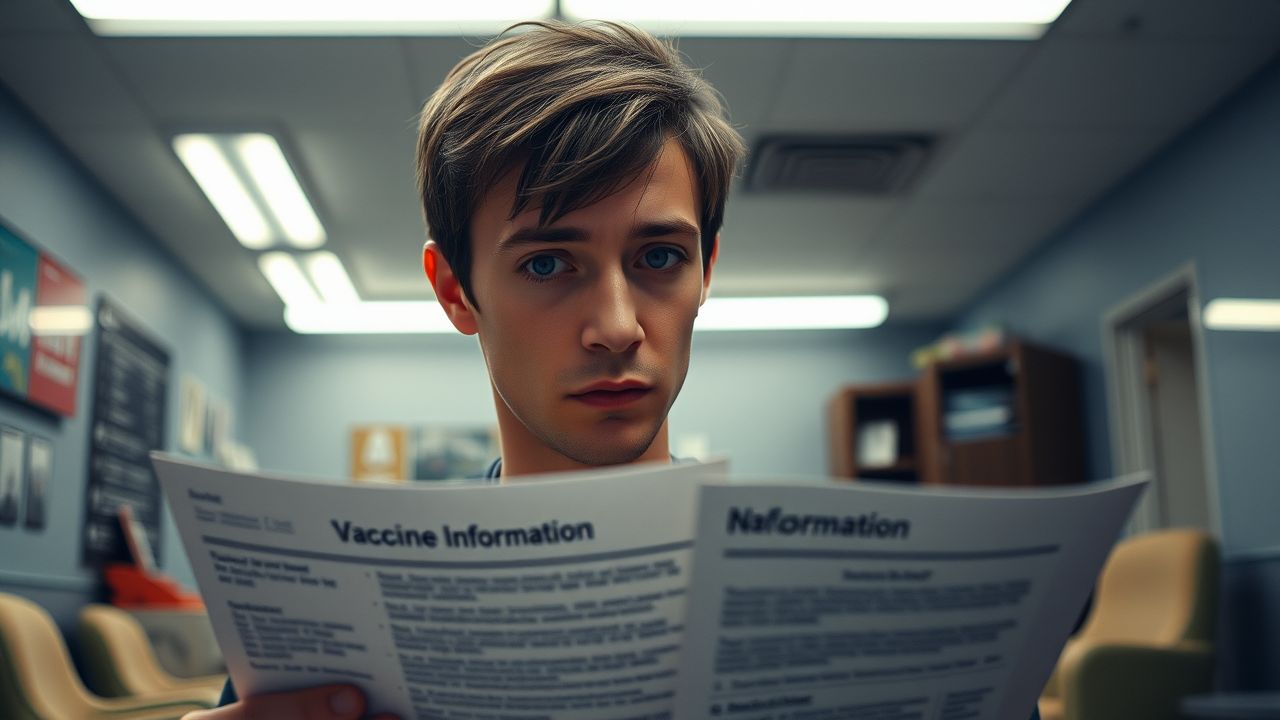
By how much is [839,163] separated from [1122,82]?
1.06 meters

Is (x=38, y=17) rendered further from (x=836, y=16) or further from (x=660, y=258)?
(x=660, y=258)

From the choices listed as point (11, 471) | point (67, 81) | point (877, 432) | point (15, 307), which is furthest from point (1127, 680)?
point (67, 81)

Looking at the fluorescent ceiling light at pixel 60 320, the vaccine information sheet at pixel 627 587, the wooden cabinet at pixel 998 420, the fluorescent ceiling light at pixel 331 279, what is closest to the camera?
the vaccine information sheet at pixel 627 587

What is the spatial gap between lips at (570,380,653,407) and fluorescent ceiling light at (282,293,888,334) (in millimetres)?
5257

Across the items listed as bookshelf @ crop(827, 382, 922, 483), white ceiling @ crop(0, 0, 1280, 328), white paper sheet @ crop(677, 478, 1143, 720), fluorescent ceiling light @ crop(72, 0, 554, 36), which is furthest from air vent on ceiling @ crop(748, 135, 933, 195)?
white paper sheet @ crop(677, 478, 1143, 720)

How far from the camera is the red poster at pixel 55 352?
3.79 m

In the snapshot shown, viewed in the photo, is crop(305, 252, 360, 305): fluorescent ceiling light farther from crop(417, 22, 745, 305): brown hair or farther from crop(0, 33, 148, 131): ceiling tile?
crop(417, 22, 745, 305): brown hair

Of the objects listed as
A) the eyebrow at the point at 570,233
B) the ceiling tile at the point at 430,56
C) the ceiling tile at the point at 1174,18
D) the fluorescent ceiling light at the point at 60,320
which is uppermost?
the ceiling tile at the point at 1174,18

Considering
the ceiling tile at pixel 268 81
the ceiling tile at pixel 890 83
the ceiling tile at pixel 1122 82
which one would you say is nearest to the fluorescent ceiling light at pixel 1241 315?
the ceiling tile at pixel 1122 82

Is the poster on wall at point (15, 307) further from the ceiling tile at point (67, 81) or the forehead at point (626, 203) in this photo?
the forehead at point (626, 203)

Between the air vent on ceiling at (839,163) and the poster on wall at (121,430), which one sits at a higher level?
the air vent on ceiling at (839,163)

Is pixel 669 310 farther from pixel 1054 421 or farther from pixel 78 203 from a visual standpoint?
pixel 1054 421

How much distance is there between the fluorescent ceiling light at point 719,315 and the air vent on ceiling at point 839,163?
1.63 meters

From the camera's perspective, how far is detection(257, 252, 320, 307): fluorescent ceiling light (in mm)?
5305
